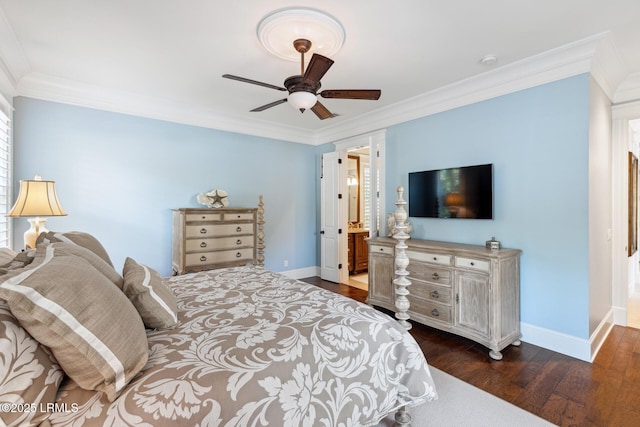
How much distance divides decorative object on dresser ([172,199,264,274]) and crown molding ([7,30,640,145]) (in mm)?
1426

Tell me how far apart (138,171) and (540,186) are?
15.1 feet

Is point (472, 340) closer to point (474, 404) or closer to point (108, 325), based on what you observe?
point (474, 404)

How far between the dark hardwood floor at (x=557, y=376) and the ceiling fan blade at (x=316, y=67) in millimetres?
2528

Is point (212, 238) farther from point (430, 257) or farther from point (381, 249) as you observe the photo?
point (430, 257)

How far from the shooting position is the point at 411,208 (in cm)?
395

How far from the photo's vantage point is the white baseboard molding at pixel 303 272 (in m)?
5.40

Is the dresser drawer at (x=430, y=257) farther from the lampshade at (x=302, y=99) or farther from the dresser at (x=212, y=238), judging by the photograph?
the dresser at (x=212, y=238)

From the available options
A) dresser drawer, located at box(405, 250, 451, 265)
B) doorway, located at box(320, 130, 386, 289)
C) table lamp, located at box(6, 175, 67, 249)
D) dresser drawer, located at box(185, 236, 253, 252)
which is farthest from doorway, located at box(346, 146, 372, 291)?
table lamp, located at box(6, 175, 67, 249)

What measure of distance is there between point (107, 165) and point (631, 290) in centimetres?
754

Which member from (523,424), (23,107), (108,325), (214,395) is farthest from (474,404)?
(23,107)

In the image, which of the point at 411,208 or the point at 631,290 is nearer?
the point at 411,208

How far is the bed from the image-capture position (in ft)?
3.07

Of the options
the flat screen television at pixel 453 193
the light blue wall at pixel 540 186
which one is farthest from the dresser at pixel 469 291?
the flat screen television at pixel 453 193

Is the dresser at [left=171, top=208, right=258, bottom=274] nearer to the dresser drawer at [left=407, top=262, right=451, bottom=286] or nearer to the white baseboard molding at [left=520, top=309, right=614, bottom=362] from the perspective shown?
the dresser drawer at [left=407, top=262, right=451, bottom=286]
